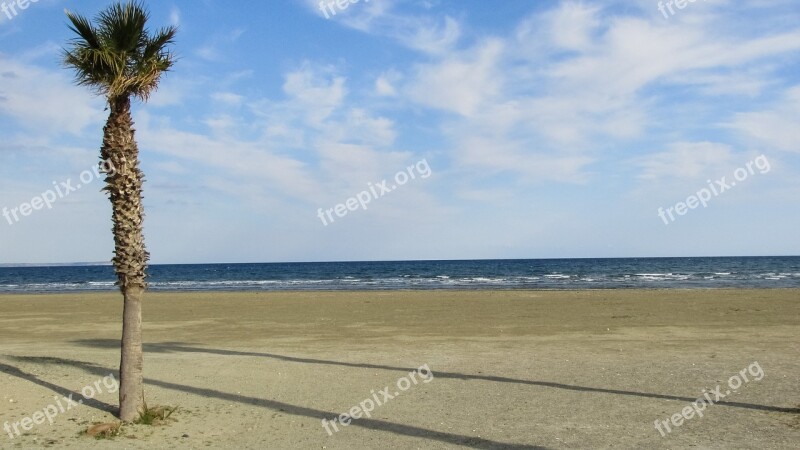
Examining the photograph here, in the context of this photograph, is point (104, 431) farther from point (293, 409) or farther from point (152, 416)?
point (293, 409)

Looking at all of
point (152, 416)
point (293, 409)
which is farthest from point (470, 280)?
point (152, 416)

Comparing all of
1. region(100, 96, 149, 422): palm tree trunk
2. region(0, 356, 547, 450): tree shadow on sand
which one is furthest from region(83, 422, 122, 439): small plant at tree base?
region(0, 356, 547, 450): tree shadow on sand

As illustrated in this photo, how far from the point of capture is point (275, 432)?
8.73m

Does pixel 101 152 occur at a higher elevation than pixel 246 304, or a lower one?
higher

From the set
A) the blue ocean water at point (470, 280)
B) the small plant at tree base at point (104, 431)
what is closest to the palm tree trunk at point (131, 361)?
the small plant at tree base at point (104, 431)

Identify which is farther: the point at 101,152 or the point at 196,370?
the point at 196,370

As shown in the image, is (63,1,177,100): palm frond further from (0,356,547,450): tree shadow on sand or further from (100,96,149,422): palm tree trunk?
(0,356,547,450): tree shadow on sand

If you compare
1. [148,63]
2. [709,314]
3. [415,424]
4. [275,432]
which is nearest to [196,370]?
[275,432]

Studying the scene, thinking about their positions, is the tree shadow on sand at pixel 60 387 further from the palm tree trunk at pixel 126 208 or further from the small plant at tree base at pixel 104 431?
the palm tree trunk at pixel 126 208

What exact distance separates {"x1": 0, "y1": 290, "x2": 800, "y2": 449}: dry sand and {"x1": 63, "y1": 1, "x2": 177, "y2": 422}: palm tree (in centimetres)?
197

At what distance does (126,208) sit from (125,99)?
4.67 ft

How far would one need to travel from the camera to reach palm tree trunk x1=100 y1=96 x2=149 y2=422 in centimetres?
846

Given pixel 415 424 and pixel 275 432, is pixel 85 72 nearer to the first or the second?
pixel 275 432

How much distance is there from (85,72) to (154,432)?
4.72 m
